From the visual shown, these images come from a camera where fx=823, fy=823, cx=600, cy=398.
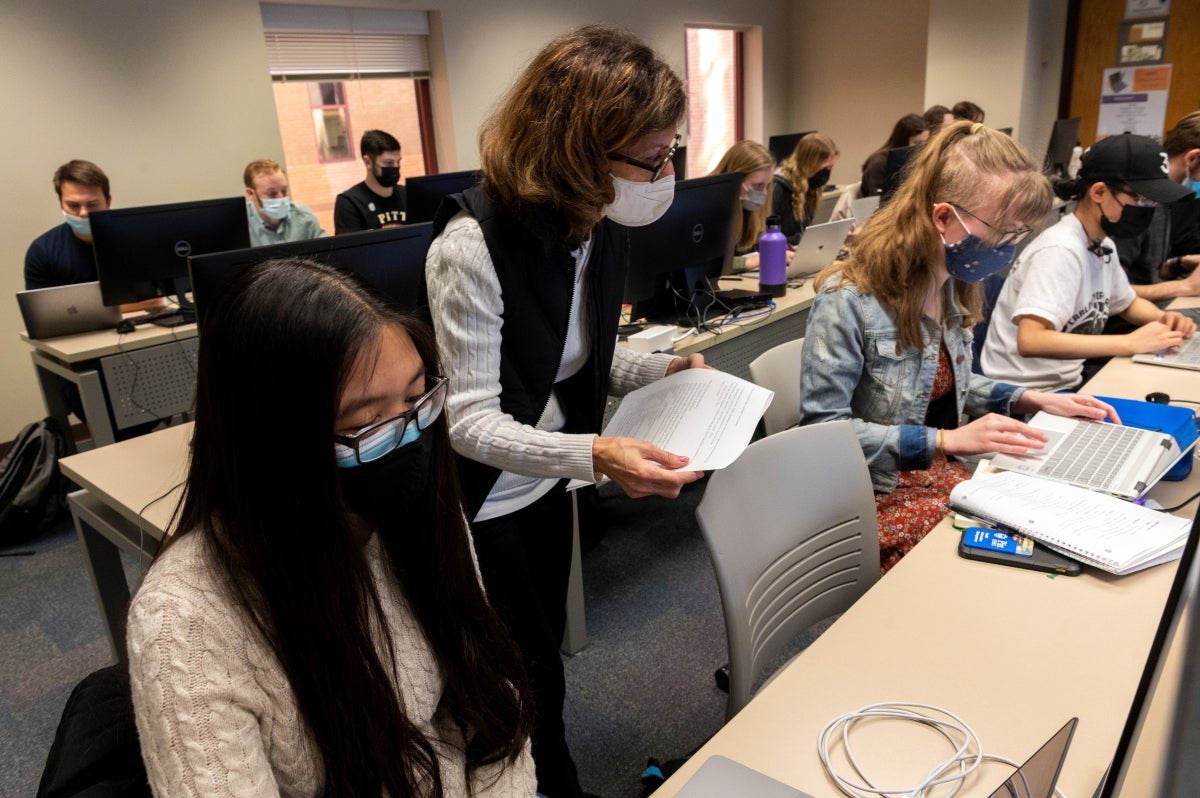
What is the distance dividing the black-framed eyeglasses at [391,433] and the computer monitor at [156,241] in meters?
2.38

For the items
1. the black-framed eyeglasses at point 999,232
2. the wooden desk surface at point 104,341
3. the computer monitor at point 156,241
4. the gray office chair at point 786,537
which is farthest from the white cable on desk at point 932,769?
the wooden desk surface at point 104,341

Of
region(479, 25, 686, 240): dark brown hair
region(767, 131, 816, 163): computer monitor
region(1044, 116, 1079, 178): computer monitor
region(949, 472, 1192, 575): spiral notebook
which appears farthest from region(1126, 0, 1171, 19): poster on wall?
region(479, 25, 686, 240): dark brown hair

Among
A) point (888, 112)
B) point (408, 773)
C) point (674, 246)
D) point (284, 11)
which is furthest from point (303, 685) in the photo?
point (888, 112)

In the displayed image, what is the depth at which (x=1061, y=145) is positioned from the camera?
5.96 meters

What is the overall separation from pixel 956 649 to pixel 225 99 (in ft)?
15.1

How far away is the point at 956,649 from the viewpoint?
108 centimetres

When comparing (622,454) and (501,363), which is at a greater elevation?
(501,363)

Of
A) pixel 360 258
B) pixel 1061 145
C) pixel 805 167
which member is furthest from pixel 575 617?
pixel 1061 145

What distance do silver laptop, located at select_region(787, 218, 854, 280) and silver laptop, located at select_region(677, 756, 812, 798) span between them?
110 inches

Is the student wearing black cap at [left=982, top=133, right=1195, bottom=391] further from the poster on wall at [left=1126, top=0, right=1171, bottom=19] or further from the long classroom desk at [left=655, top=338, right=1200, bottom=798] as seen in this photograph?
the poster on wall at [left=1126, top=0, right=1171, bottom=19]

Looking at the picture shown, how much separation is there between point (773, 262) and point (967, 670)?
92.3 inches

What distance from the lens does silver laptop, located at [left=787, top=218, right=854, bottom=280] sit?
134 inches

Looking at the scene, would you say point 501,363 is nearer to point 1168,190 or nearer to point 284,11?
point 1168,190

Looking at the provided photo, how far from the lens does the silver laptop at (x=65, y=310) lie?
119 inches
